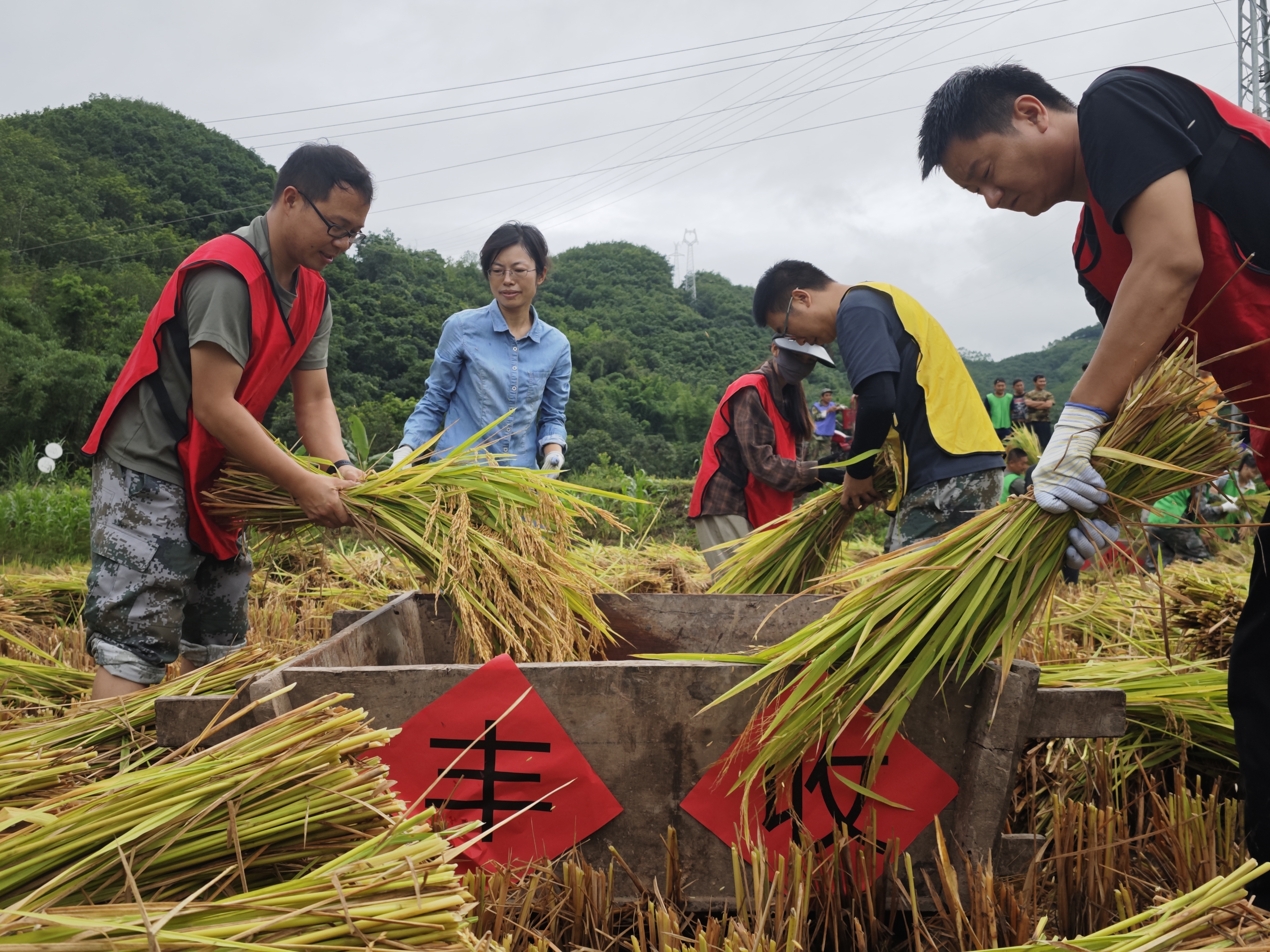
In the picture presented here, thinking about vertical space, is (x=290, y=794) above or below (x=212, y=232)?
below

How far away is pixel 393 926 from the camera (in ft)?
3.59

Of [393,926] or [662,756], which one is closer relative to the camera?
[393,926]

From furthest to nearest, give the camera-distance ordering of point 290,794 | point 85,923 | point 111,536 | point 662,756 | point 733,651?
point 733,651 → point 111,536 → point 662,756 → point 290,794 → point 85,923

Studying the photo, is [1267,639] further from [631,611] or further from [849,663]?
[631,611]

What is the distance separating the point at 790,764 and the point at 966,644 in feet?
1.32

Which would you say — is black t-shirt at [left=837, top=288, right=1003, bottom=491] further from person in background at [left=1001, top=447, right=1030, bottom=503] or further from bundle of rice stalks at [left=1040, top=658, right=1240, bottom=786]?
person in background at [left=1001, top=447, right=1030, bottom=503]

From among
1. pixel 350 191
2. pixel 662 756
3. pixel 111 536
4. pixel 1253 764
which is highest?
pixel 350 191

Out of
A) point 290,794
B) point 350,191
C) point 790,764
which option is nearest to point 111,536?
point 350,191

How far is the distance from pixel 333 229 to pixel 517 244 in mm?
1339

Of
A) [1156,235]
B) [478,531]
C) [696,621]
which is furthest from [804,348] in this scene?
[1156,235]

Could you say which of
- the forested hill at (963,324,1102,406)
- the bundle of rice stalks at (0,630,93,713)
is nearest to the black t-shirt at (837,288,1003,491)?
the bundle of rice stalks at (0,630,93,713)

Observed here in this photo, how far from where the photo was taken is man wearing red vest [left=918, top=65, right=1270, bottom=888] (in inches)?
60.5

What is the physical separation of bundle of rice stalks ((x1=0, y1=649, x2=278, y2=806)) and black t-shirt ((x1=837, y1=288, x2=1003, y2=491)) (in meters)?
1.86

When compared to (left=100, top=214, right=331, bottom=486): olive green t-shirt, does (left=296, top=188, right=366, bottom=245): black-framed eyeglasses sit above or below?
above
